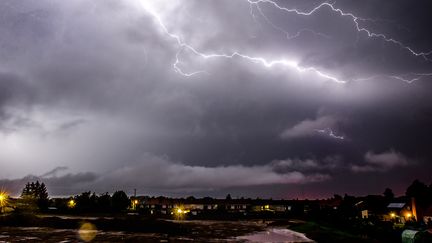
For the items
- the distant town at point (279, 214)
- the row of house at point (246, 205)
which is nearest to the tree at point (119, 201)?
the distant town at point (279, 214)

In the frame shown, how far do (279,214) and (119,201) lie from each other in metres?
32.8

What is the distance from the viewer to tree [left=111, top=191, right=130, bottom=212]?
2889 inches

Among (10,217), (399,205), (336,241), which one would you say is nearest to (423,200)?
(399,205)

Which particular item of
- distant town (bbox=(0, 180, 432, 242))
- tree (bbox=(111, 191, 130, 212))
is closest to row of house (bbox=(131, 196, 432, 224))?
distant town (bbox=(0, 180, 432, 242))

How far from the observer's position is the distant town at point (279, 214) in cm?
3503

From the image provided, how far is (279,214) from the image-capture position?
→ 74188 millimetres

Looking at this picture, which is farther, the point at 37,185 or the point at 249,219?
the point at 37,185

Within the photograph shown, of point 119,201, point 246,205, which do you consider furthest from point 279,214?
point 246,205

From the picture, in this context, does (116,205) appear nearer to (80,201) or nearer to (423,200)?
(80,201)

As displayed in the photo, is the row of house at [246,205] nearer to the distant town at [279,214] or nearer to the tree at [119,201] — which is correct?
the distant town at [279,214]

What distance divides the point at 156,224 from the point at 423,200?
4832 cm

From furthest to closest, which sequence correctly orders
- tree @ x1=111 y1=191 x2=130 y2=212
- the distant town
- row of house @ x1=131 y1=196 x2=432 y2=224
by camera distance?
row of house @ x1=131 y1=196 x2=432 y2=224
tree @ x1=111 y1=191 x2=130 y2=212
the distant town

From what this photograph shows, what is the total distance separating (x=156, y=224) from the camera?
43.2m

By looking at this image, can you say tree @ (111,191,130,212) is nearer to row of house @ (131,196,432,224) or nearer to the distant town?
the distant town
